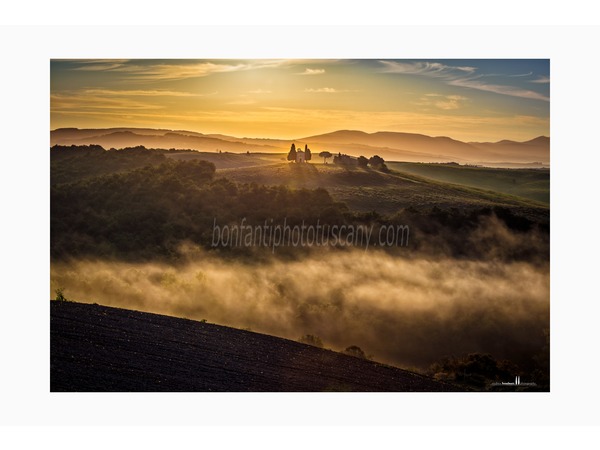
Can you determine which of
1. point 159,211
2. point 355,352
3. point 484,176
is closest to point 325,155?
point 484,176

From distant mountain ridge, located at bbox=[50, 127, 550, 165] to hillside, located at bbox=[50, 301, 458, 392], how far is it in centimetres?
288

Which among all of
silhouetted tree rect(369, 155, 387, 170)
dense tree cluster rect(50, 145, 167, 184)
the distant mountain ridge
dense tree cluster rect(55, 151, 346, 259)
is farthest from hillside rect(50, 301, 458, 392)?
silhouetted tree rect(369, 155, 387, 170)

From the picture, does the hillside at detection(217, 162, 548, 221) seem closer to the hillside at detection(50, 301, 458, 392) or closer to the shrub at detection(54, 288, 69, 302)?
the hillside at detection(50, 301, 458, 392)

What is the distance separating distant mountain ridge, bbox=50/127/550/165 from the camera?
1365cm

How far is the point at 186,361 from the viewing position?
12.8 m

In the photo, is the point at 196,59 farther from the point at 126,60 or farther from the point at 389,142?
the point at 389,142

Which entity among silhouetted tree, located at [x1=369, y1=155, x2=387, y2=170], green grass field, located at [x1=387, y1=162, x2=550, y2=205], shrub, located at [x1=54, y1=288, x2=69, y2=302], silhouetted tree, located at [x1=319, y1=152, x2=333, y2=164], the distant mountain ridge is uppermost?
the distant mountain ridge

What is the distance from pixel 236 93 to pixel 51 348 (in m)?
5.02

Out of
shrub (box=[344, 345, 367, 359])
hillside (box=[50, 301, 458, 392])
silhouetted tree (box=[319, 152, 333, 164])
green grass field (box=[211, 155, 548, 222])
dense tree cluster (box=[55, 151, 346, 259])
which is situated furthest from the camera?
silhouetted tree (box=[319, 152, 333, 164])

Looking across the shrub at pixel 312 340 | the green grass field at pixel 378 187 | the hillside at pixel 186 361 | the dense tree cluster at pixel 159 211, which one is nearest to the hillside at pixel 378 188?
the green grass field at pixel 378 187

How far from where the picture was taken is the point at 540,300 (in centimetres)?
1319

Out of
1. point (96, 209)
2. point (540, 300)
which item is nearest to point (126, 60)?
point (96, 209)

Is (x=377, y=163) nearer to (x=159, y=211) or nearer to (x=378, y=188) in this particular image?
(x=378, y=188)

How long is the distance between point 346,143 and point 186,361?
444cm
